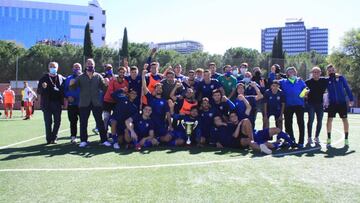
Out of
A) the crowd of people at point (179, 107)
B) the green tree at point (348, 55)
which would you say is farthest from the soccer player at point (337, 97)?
the green tree at point (348, 55)

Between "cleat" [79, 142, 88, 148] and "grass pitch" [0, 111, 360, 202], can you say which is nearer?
"grass pitch" [0, 111, 360, 202]

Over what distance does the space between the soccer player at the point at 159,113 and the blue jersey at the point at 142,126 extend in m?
0.15

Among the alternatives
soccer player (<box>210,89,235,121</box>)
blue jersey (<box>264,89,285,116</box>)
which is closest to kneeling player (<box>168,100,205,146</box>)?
soccer player (<box>210,89,235,121</box>)

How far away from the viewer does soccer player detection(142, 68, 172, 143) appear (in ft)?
31.1

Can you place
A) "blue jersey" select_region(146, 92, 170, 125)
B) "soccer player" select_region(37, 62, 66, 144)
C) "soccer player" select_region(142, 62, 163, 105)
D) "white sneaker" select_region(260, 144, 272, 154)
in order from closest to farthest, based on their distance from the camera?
"white sneaker" select_region(260, 144, 272, 154) → "blue jersey" select_region(146, 92, 170, 125) → "soccer player" select_region(37, 62, 66, 144) → "soccer player" select_region(142, 62, 163, 105)

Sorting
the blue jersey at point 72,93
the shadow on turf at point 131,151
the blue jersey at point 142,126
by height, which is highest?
the blue jersey at point 72,93

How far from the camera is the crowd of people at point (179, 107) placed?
921cm

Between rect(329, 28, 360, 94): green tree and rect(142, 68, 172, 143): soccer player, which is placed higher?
rect(329, 28, 360, 94): green tree

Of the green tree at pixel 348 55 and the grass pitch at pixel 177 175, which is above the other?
the green tree at pixel 348 55

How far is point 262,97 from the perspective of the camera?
33.7 feet

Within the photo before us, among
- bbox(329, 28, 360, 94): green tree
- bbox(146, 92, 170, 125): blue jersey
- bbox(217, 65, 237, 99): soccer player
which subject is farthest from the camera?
bbox(329, 28, 360, 94): green tree

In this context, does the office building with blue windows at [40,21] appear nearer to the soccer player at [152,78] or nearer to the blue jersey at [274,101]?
the soccer player at [152,78]

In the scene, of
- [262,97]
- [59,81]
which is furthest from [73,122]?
[262,97]

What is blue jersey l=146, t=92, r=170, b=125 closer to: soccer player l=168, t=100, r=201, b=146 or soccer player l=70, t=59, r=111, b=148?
soccer player l=168, t=100, r=201, b=146
